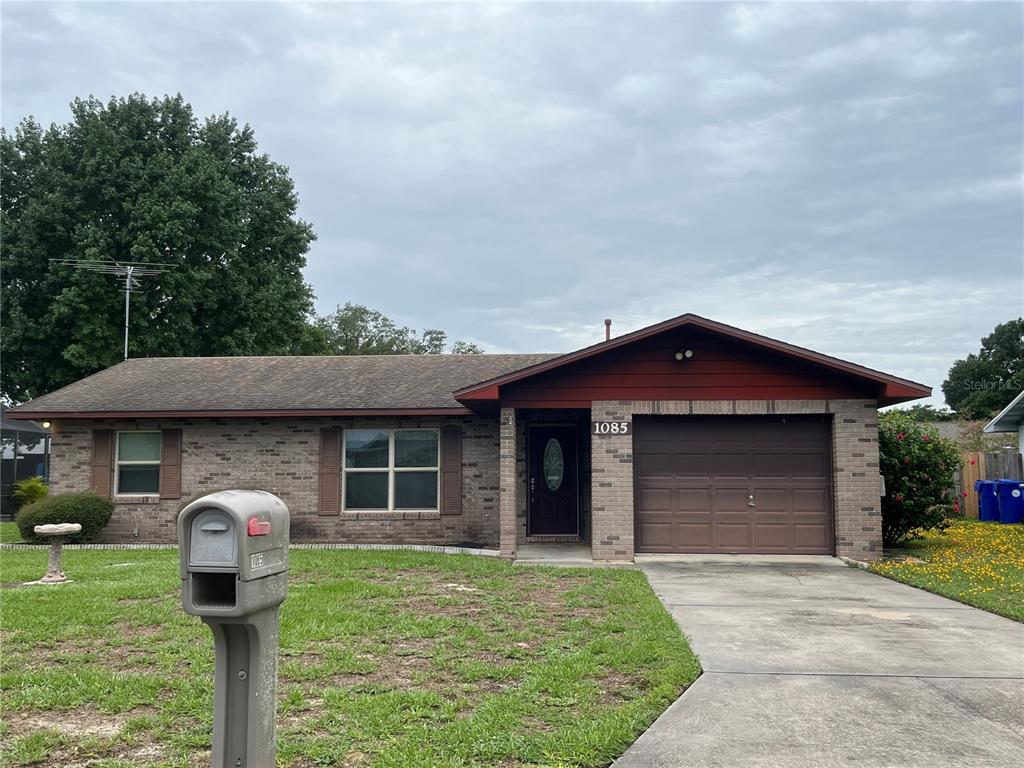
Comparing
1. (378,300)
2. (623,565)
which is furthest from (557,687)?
(378,300)

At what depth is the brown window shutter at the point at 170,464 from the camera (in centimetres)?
1554

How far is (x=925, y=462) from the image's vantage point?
47.0ft

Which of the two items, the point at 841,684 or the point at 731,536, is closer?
the point at 841,684

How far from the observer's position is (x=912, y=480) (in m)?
14.2

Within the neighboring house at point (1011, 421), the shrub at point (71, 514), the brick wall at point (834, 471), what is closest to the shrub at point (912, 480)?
the brick wall at point (834, 471)

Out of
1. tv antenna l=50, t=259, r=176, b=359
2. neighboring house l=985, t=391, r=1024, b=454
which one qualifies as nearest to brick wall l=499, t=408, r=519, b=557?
neighboring house l=985, t=391, r=1024, b=454

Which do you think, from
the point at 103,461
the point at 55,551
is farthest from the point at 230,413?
the point at 55,551

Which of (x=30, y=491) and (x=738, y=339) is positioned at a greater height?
(x=738, y=339)

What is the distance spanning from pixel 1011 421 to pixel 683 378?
14895 millimetres

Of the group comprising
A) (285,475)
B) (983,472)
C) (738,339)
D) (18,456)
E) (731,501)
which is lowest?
(731,501)

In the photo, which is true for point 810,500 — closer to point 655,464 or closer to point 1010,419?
point 655,464

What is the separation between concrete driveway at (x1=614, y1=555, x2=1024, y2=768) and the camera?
4445 millimetres

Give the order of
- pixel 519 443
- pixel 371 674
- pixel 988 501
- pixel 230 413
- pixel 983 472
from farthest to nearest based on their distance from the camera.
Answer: pixel 983 472, pixel 988 501, pixel 519 443, pixel 230 413, pixel 371 674

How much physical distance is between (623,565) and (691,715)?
7.12 m
